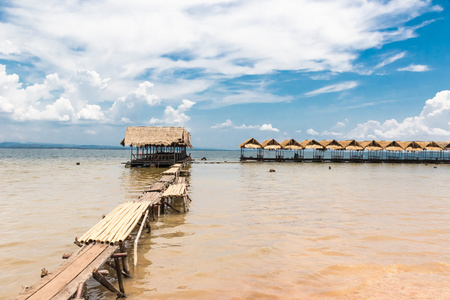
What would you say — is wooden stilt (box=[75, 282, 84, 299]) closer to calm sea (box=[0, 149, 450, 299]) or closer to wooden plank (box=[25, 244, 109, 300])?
wooden plank (box=[25, 244, 109, 300])

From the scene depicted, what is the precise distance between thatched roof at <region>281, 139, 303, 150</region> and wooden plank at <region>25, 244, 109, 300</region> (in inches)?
1737

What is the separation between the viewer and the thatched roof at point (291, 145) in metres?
47.7

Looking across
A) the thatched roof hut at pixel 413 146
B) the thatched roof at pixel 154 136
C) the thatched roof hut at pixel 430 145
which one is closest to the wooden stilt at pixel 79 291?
the thatched roof at pixel 154 136

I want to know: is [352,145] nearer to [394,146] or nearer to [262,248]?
[394,146]

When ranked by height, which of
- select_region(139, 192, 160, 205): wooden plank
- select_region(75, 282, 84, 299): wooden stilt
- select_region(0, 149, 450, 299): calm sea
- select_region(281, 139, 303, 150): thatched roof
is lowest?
select_region(0, 149, 450, 299): calm sea

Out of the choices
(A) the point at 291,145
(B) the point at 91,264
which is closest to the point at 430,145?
(A) the point at 291,145

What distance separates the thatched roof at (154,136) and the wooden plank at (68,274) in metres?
29.3

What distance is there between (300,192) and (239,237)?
914 centimetres

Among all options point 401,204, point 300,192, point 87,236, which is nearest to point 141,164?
point 300,192

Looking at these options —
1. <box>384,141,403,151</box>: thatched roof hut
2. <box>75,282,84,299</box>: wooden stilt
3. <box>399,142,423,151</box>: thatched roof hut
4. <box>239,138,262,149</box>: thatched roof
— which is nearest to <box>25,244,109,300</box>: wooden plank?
<box>75,282,84,299</box>: wooden stilt

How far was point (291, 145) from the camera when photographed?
48031 mm

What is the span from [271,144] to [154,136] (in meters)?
20.5

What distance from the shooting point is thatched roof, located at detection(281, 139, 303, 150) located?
1877 inches

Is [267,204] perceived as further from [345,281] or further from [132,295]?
[132,295]
